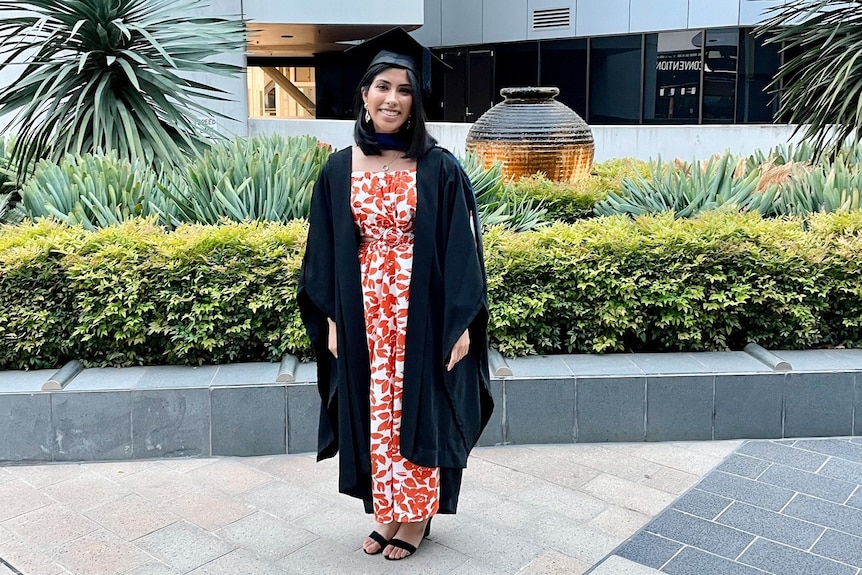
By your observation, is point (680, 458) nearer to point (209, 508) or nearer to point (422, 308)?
point (422, 308)

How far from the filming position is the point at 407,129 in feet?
10.7

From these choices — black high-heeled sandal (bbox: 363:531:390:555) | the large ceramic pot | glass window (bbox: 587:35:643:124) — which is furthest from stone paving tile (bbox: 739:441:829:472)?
glass window (bbox: 587:35:643:124)

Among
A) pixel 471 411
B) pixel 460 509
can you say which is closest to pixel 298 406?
pixel 460 509

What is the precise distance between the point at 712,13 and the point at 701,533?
1740 centimetres

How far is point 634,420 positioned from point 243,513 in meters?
1.95

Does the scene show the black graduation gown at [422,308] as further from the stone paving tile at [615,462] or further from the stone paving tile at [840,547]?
the stone paving tile at [840,547]

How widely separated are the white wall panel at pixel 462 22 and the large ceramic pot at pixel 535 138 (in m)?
16.2

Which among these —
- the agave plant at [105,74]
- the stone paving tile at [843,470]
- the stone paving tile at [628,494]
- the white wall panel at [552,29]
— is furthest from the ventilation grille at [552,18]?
the stone paving tile at [628,494]

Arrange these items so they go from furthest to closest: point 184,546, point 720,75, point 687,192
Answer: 1. point 720,75
2. point 687,192
3. point 184,546

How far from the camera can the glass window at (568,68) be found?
853 inches

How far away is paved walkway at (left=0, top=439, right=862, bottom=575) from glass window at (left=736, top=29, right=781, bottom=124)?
609 inches

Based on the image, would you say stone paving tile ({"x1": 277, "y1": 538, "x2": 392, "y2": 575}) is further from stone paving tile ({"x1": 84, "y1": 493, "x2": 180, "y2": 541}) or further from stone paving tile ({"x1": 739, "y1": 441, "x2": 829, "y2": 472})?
stone paving tile ({"x1": 739, "y1": 441, "x2": 829, "y2": 472})

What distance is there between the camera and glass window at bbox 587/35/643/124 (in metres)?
20.6

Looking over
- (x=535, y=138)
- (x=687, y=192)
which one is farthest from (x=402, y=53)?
(x=535, y=138)
